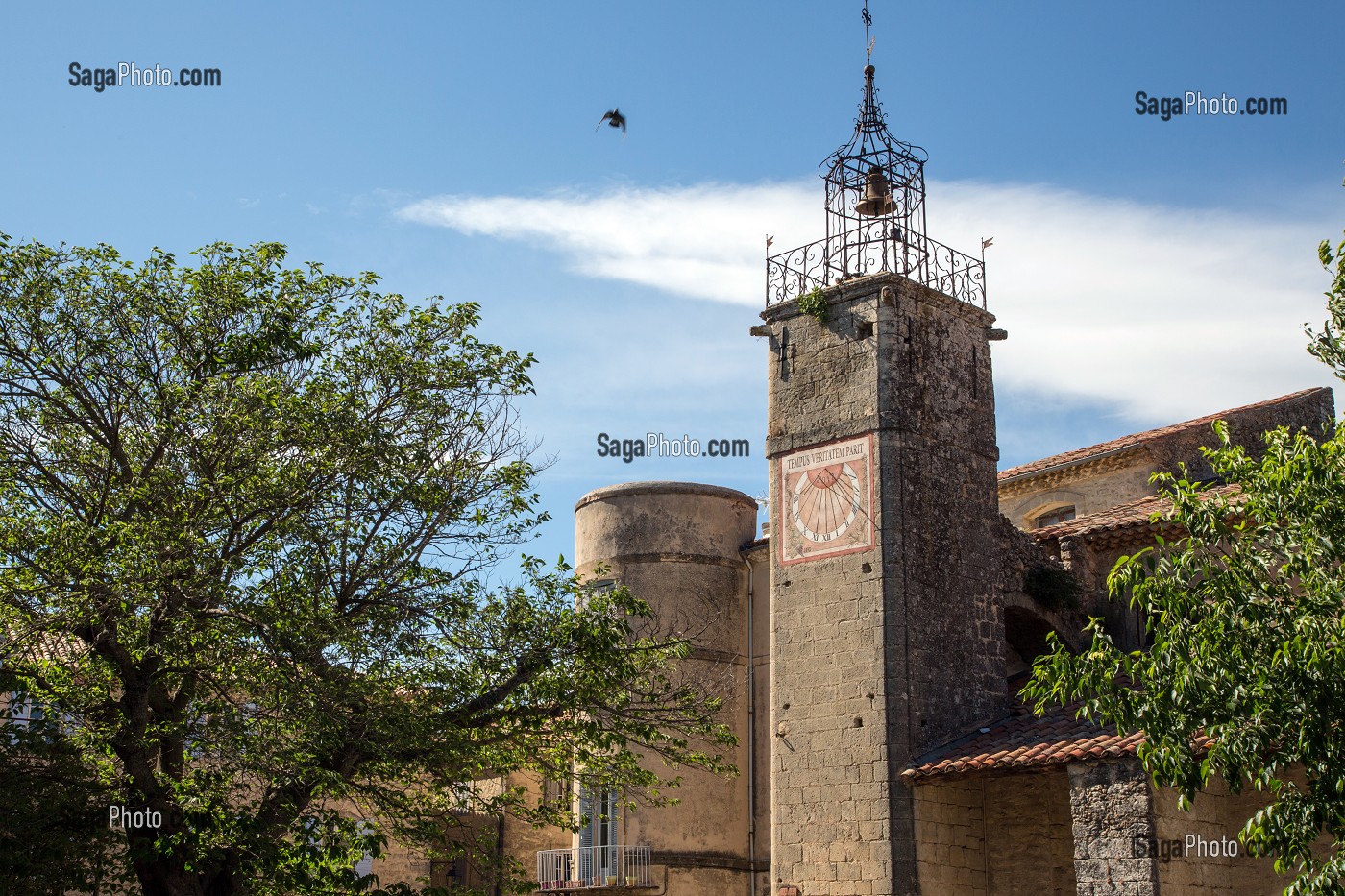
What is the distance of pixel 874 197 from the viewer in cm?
2278

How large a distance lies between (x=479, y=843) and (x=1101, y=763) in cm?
728

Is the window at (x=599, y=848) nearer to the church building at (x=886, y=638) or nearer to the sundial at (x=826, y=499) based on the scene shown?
the church building at (x=886, y=638)

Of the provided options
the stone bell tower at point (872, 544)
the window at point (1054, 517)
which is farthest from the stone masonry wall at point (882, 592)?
the window at point (1054, 517)

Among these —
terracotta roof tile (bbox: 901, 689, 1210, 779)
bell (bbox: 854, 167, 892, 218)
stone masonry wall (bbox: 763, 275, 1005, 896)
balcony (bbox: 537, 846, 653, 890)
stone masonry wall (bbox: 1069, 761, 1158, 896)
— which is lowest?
balcony (bbox: 537, 846, 653, 890)

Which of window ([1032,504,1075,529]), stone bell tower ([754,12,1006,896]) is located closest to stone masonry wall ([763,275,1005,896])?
stone bell tower ([754,12,1006,896])

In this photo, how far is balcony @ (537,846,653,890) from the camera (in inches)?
931

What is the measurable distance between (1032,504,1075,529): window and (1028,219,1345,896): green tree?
610 inches

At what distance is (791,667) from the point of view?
68.3ft

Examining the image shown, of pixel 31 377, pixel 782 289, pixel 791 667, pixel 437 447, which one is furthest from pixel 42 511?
pixel 782 289

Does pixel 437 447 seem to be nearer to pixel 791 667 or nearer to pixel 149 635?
pixel 149 635

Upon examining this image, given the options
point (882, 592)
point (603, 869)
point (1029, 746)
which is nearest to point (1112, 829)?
point (1029, 746)

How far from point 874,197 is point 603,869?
37.8ft

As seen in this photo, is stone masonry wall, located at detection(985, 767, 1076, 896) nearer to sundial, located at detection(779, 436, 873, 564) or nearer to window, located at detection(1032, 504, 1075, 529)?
sundial, located at detection(779, 436, 873, 564)

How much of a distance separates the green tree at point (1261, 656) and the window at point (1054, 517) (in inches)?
610
